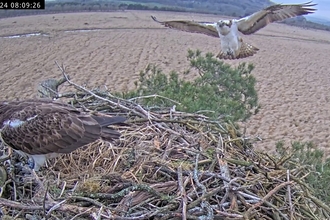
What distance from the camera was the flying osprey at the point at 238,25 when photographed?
17.5 ft

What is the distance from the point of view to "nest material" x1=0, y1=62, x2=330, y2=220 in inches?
97.3

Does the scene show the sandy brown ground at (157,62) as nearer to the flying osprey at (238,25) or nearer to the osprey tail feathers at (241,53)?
the osprey tail feathers at (241,53)

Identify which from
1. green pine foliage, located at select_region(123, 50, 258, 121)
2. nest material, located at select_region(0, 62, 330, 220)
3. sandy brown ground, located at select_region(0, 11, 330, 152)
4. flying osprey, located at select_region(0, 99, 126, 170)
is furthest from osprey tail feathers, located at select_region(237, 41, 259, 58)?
flying osprey, located at select_region(0, 99, 126, 170)

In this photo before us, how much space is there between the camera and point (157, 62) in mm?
16938

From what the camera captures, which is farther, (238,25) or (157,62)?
(157,62)

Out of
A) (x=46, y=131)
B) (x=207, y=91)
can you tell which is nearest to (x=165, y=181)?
(x=46, y=131)

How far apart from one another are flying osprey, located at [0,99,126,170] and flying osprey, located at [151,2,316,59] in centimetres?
291

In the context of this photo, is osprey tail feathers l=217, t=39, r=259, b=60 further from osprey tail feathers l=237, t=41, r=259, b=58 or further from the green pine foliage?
the green pine foliage

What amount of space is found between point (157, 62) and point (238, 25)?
35.8ft

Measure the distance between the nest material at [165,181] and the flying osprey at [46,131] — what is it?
159 millimetres

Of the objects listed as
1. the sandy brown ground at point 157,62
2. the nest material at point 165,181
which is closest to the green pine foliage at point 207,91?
the nest material at point 165,181

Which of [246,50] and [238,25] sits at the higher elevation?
[238,25]

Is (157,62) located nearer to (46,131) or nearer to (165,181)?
(46,131)

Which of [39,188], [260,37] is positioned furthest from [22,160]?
[260,37]
